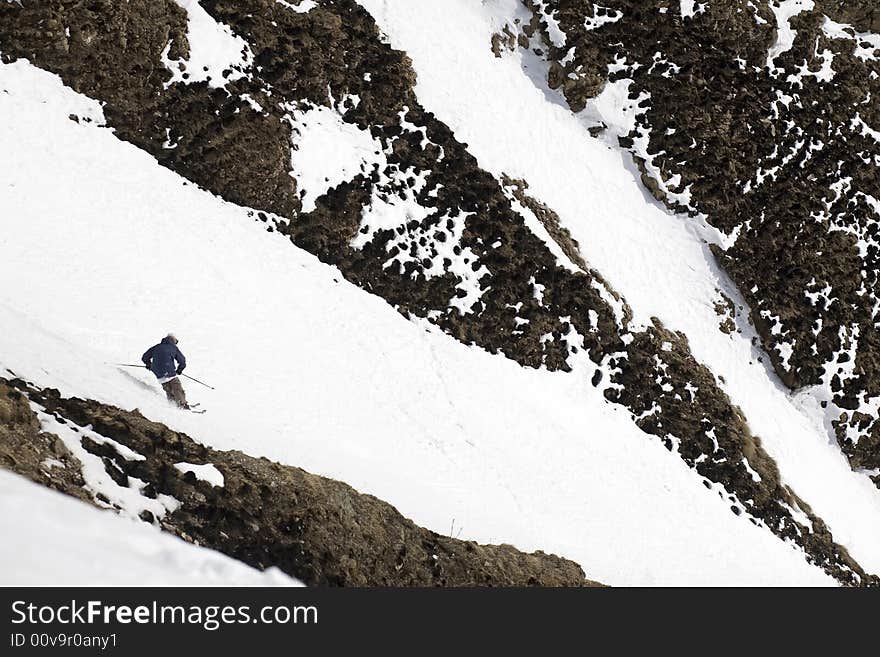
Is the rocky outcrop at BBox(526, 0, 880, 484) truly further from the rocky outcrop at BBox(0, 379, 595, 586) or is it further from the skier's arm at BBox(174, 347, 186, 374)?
the skier's arm at BBox(174, 347, 186, 374)

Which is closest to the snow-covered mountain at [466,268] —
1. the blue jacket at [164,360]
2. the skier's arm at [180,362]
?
the blue jacket at [164,360]

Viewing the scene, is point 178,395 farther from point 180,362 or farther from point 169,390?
point 180,362

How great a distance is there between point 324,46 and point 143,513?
21216 millimetres

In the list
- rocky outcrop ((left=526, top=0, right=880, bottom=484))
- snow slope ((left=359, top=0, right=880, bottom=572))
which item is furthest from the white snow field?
rocky outcrop ((left=526, top=0, right=880, bottom=484))

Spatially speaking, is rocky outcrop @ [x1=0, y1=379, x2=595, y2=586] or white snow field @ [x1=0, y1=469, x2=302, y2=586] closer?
white snow field @ [x1=0, y1=469, x2=302, y2=586]

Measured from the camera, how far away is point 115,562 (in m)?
6.56

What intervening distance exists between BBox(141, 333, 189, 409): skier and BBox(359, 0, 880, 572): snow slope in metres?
15.3

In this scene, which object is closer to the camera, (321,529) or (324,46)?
(321,529)

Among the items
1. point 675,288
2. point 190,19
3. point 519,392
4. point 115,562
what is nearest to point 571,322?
point 519,392

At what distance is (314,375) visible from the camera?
2011 centimetres

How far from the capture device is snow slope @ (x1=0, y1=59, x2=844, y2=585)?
56.1 ft

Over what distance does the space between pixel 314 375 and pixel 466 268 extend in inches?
309

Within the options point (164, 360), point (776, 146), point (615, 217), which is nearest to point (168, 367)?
point (164, 360)

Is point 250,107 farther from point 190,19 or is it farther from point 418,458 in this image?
point 418,458
